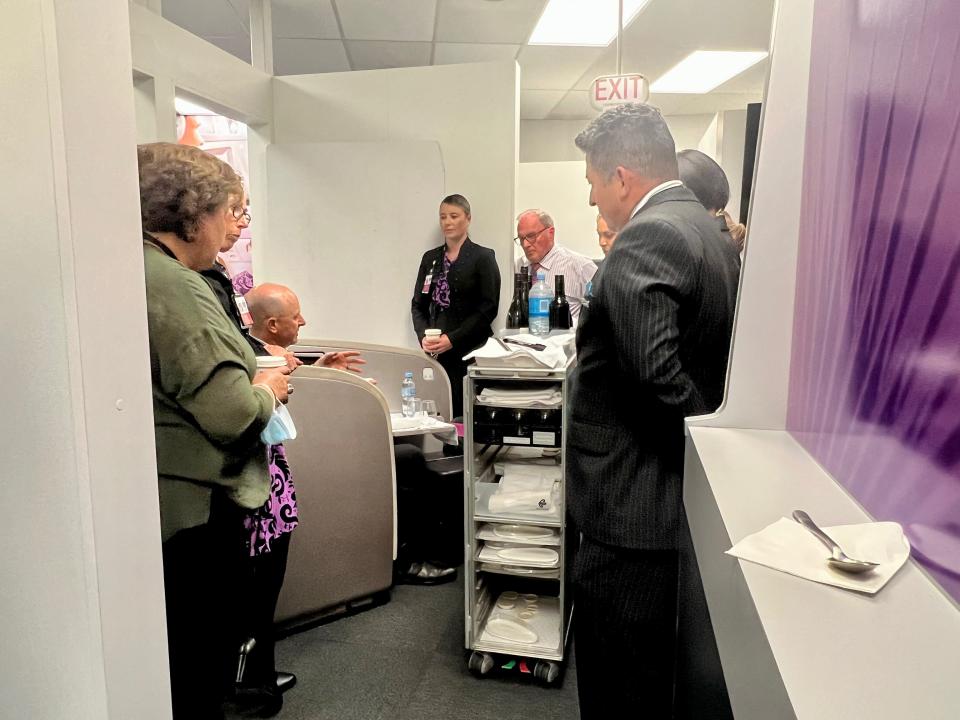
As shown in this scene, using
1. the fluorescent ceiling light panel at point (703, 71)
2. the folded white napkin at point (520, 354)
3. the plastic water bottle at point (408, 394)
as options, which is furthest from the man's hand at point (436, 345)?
the fluorescent ceiling light panel at point (703, 71)

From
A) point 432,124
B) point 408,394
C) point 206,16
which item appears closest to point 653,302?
point 408,394

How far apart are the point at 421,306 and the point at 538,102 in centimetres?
393

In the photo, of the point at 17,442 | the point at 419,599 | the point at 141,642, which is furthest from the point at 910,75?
the point at 419,599

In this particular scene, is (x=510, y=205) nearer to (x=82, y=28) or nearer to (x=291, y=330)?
(x=291, y=330)

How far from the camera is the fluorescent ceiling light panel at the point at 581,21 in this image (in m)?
4.25

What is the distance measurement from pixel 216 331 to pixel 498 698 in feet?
4.77

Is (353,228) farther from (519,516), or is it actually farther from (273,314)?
(519,516)

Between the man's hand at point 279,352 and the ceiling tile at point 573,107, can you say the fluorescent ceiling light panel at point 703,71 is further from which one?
the man's hand at point 279,352

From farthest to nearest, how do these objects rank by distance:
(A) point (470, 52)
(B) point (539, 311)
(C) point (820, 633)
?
(A) point (470, 52) < (B) point (539, 311) < (C) point (820, 633)

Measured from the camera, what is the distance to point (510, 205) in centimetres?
392

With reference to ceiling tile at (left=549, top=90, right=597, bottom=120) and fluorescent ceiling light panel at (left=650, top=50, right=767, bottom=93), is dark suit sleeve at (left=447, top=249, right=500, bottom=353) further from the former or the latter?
ceiling tile at (left=549, top=90, right=597, bottom=120)

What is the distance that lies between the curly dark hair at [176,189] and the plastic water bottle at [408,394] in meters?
1.68

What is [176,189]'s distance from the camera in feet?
4.63

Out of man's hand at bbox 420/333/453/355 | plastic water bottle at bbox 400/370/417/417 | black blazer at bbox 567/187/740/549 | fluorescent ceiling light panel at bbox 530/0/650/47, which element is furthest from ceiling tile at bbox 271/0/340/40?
black blazer at bbox 567/187/740/549
